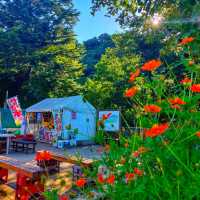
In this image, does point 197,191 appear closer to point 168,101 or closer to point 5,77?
point 168,101

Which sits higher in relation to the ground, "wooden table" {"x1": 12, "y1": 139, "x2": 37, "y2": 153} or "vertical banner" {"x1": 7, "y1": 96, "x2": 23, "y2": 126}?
"vertical banner" {"x1": 7, "y1": 96, "x2": 23, "y2": 126}

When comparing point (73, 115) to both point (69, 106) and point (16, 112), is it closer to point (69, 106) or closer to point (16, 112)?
point (69, 106)

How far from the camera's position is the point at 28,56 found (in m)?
21.9

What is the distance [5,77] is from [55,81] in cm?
423

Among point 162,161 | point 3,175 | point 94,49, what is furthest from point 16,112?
point 94,49

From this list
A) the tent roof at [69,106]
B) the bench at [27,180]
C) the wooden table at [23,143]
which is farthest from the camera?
the tent roof at [69,106]

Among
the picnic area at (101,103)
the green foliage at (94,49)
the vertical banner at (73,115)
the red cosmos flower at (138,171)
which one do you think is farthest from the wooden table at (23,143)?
the green foliage at (94,49)

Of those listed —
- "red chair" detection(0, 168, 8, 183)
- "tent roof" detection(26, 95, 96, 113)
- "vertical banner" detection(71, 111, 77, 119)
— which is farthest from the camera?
"vertical banner" detection(71, 111, 77, 119)

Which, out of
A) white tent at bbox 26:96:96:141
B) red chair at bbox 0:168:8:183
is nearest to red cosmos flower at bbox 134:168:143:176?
red chair at bbox 0:168:8:183

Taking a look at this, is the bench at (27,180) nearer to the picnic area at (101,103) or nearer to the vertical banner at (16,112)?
the picnic area at (101,103)

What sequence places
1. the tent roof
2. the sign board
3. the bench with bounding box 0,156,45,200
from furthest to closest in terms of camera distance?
the tent roof → the bench with bounding box 0,156,45,200 → the sign board

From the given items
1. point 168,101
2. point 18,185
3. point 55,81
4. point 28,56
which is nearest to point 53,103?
point 55,81

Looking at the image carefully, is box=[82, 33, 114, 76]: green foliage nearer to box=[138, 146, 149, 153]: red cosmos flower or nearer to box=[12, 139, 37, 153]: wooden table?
box=[12, 139, 37, 153]: wooden table

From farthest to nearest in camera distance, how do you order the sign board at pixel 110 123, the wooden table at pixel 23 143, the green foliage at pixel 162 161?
the wooden table at pixel 23 143
the sign board at pixel 110 123
the green foliage at pixel 162 161
